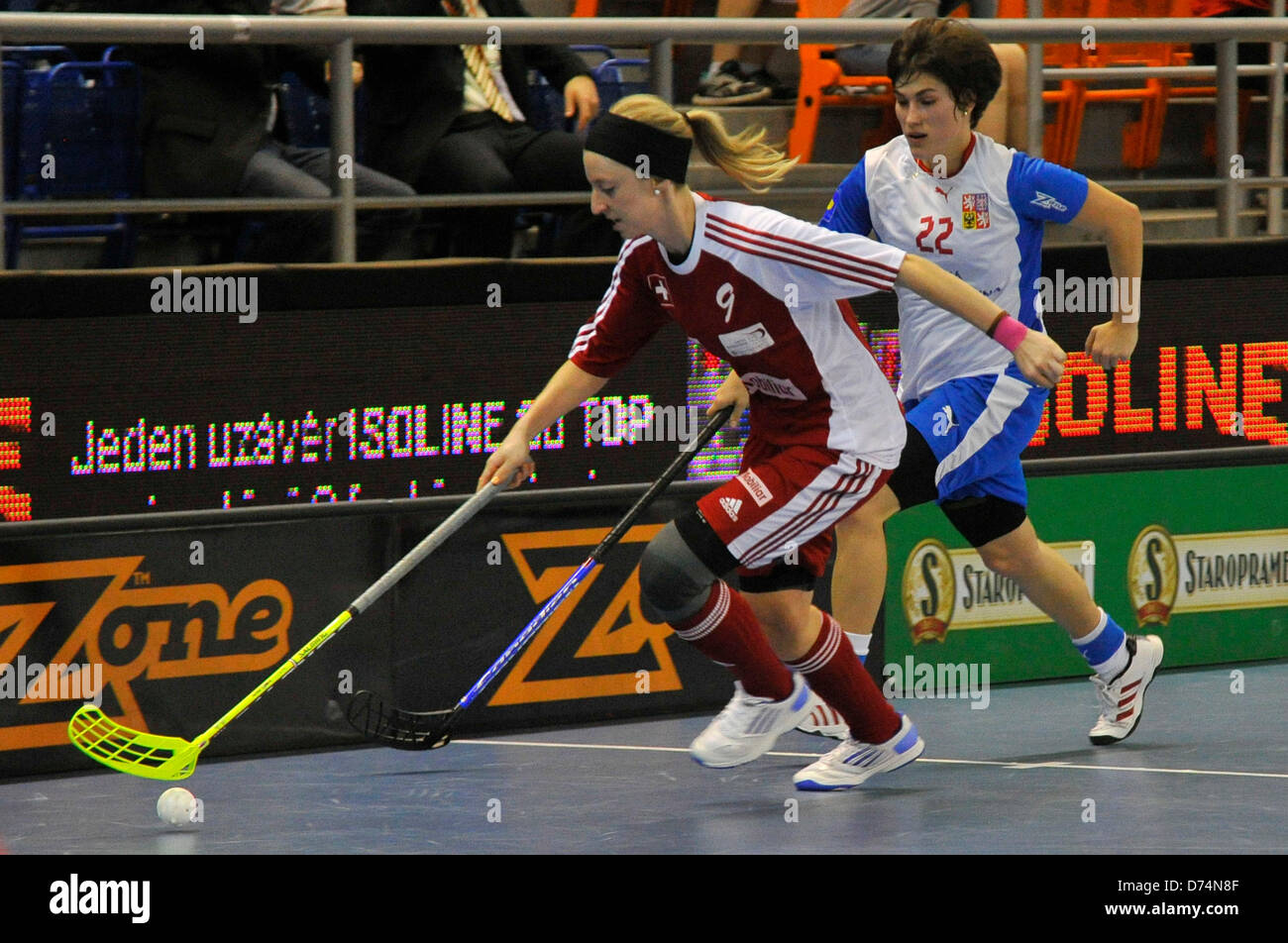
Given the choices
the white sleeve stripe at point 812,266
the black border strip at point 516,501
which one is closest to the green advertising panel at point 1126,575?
the black border strip at point 516,501

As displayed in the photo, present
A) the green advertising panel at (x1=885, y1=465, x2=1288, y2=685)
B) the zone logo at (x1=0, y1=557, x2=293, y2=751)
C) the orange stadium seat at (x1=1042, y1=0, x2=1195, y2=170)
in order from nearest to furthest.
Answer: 1. the zone logo at (x1=0, y1=557, x2=293, y2=751)
2. the green advertising panel at (x1=885, y1=465, x2=1288, y2=685)
3. the orange stadium seat at (x1=1042, y1=0, x2=1195, y2=170)

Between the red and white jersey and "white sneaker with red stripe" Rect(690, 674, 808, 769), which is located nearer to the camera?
the red and white jersey

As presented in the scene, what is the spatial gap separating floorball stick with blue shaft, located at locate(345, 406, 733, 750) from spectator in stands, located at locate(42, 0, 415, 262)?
→ 4.84 feet

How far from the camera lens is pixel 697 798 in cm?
548

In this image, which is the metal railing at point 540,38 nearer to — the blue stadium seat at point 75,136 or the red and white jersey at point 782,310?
the blue stadium seat at point 75,136

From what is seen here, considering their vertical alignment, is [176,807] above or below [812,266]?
below

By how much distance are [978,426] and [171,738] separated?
248cm

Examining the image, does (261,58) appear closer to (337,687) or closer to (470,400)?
(470,400)

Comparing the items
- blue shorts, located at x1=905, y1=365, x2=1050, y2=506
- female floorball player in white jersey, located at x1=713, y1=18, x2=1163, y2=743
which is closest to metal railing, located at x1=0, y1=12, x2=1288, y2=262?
female floorball player in white jersey, located at x1=713, y1=18, x2=1163, y2=743

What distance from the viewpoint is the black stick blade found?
587 centimetres

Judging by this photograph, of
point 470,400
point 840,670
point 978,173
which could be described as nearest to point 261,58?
point 470,400

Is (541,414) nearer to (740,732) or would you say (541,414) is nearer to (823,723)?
(740,732)

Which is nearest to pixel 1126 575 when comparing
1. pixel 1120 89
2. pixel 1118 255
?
pixel 1118 255

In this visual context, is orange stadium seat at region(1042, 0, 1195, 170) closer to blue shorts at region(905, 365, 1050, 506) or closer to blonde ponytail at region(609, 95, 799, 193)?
blue shorts at region(905, 365, 1050, 506)
